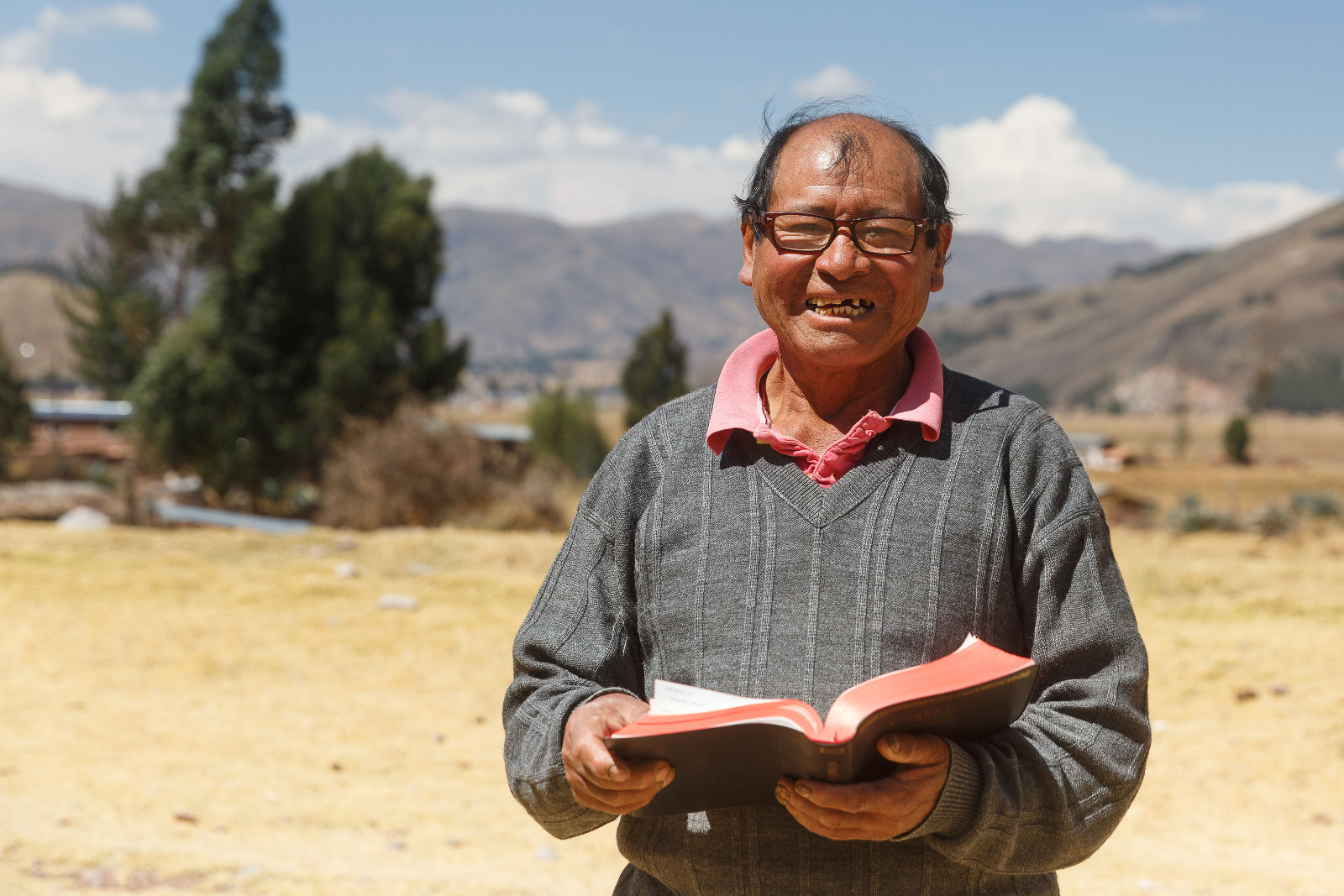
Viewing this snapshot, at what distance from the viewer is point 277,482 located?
24844mm

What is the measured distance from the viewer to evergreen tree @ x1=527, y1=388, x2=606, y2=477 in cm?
3105

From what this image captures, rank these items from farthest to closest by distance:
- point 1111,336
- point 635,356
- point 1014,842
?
point 1111,336 → point 635,356 → point 1014,842

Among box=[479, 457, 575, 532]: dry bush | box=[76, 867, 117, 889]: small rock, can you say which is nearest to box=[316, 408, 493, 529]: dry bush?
→ box=[479, 457, 575, 532]: dry bush

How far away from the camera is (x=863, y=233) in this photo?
1.73 meters

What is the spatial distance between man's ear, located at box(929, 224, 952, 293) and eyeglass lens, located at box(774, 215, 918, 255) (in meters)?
0.09

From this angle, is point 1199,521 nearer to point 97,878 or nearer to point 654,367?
point 97,878

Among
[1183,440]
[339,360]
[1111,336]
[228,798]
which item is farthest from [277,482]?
[1111,336]

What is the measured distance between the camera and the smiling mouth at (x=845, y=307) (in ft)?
5.72

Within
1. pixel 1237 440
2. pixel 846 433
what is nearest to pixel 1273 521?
pixel 846 433

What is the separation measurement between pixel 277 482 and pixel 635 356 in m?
17.1

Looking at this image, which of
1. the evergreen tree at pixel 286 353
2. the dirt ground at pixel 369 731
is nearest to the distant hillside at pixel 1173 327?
the evergreen tree at pixel 286 353

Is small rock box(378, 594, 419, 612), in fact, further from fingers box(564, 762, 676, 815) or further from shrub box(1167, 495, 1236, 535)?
shrub box(1167, 495, 1236, 535)

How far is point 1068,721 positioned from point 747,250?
86 centimetres

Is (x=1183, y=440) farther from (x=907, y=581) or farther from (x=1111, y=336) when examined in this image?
(x=1111, y=336)
